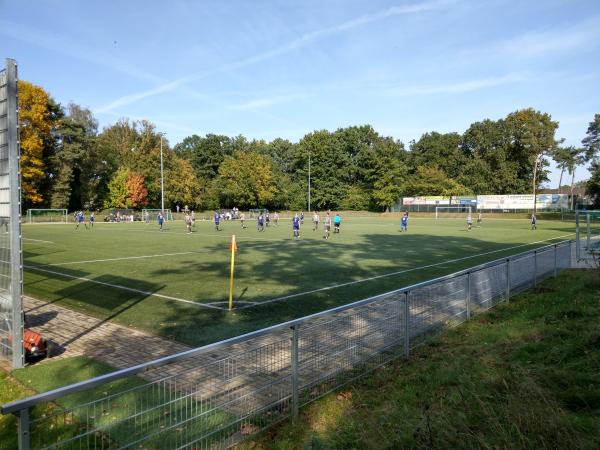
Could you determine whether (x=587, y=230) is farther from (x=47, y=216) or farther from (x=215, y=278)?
(x=47, y=216)

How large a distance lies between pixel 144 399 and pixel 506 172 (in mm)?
97340

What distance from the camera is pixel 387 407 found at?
187 inches

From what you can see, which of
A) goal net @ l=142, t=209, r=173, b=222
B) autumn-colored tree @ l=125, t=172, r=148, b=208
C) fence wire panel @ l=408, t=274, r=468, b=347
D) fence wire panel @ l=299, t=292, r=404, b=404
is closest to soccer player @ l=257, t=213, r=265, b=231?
goal net @ l=142, t=209, r=173, b=222

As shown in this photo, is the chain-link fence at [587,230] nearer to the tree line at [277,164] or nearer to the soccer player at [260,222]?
the soccer player at [260,222]

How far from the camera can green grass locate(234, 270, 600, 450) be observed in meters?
3.49

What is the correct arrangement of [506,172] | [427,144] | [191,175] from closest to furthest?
[191,175] → [506,172] → [427,144]

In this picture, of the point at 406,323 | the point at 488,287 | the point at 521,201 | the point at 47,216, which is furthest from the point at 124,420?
the point at 521,201

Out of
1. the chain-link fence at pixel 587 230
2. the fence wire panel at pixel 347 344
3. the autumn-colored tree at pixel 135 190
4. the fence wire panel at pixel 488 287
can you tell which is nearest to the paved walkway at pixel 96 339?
the fence wire panel at pixel 347 344

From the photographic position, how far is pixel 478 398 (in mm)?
3982

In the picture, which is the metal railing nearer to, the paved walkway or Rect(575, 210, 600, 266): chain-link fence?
the paved walkway

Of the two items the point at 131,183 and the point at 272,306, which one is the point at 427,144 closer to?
the point at 131,183

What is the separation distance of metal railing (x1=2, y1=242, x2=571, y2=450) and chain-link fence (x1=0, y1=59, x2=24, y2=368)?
1.99m

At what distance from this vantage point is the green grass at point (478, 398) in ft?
11.5

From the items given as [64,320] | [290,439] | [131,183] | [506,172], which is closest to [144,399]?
[290,439]
